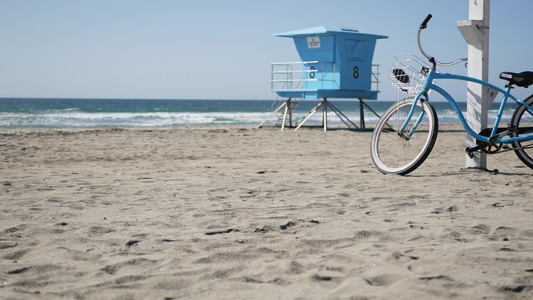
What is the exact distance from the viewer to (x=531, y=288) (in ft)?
7.66

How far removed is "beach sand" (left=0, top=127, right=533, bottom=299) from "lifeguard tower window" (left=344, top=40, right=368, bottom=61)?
10649 mm

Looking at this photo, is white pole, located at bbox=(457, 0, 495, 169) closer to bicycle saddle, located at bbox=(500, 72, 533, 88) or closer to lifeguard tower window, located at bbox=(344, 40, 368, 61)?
bicycle saddle, located at bbox=(500, 72, 533, 88)

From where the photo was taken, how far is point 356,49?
16.9 metres

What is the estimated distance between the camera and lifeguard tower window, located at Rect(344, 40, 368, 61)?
54.7ft

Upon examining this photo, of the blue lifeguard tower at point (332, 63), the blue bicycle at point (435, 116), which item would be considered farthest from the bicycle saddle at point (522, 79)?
the blue lifeguard tower at point (332, 63)

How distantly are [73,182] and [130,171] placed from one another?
1.12 meters

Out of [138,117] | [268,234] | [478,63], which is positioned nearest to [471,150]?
[478,63]

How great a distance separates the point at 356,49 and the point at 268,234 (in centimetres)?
1442

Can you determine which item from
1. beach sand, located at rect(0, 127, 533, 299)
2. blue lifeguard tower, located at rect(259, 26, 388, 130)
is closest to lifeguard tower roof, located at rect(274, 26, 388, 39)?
blue lifeguard tower, located at rect(259, 26, 388, 130)

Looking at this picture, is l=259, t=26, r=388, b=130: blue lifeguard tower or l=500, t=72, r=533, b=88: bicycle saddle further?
l=259, t=26, r=388, b=130: blue lifeguard tower

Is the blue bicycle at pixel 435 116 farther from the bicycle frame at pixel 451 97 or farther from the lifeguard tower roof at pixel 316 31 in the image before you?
the lifeguard tower roof at pixel 316 31

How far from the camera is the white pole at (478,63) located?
583 centimetres

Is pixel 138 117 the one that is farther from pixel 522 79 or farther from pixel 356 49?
pixel 522 79

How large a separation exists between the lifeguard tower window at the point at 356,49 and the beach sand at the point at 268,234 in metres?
10.6
